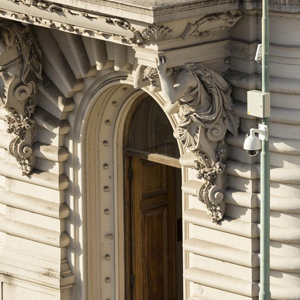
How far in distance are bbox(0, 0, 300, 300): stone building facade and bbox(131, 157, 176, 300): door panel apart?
0.08 ft

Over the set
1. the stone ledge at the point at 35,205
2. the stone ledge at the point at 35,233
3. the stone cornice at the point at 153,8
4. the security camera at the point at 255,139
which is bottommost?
the security camera at the point at 255,139

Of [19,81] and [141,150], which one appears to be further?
[141,150]

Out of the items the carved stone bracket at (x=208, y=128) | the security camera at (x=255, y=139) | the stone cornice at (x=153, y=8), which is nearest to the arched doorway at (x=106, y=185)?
the carved stone bracket at (x=208, y=128)

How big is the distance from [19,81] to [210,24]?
440 cm

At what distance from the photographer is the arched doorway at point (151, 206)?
28.6m

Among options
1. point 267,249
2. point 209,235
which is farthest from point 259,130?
point 209,235

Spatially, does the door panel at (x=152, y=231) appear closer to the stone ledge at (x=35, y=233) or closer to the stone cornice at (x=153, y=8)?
the stone ledge at (x=35, y=233)

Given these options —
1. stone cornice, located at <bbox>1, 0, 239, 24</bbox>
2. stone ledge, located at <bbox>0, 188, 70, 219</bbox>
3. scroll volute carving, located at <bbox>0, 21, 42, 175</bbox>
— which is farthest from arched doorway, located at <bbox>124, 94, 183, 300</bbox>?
stone cornice, located at <bbox>1, 0, 239, 24</bbox>

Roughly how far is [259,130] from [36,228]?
6.86m

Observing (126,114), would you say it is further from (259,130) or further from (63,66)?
(259,130)

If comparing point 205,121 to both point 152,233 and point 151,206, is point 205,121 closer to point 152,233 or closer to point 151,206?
point 151,206

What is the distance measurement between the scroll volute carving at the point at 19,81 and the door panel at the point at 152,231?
1.91 metres

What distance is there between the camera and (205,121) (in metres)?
26.2

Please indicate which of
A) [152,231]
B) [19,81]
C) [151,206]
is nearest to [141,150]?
[151,206]
